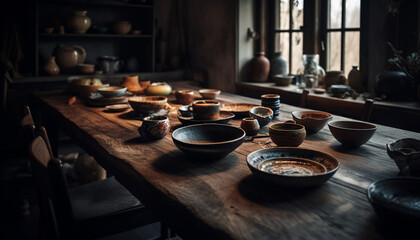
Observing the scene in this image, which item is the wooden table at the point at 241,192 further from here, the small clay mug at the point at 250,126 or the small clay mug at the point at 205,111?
the small clay mug at the point at 205,111

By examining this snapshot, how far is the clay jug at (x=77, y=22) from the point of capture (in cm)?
408

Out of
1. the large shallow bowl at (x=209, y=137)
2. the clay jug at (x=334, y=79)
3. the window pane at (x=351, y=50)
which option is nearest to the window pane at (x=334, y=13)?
the window pane at (x=351, y=50)

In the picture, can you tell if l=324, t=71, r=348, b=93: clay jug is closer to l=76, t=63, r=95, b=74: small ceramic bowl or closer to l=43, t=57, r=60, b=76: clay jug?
l=76, t=63, r=95, b=74: small ceramic bowl

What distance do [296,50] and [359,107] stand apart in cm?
131

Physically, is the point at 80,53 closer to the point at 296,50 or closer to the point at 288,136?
the point at 296,50

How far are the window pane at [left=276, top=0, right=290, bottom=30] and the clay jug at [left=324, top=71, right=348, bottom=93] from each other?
858mm

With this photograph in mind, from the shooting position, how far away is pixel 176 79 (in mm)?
4770

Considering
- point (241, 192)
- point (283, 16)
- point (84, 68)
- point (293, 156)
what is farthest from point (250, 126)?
point (84, 68)

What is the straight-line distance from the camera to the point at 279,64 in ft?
12.5

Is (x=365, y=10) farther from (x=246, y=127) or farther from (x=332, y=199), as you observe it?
(x=332, y=199)

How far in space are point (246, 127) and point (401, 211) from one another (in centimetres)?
85

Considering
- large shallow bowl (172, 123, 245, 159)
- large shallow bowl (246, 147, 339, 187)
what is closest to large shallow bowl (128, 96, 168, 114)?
large shallow bowl (172, 123, 245, 159)

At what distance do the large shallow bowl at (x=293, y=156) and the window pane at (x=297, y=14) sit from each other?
9.08 feet

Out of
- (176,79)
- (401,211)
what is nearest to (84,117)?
(401,211)
